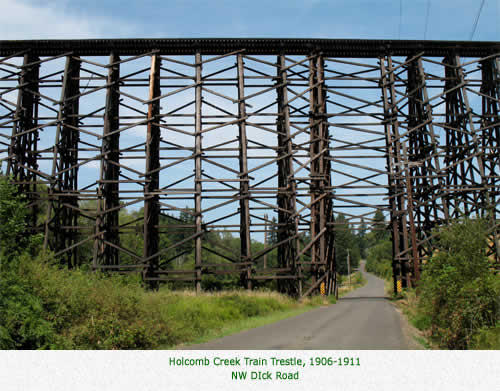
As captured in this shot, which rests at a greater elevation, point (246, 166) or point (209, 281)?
point (246, 166)

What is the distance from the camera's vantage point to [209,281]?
21719 millimetres

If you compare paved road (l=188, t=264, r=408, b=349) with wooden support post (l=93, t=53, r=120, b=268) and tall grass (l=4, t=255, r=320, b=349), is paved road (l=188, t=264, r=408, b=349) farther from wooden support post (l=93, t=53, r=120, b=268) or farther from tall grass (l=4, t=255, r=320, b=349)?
wooden support post (l=93, t=53, r=120, b=268)

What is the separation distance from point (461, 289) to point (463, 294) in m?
0.11

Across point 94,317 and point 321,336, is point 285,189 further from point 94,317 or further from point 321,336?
point 94,317

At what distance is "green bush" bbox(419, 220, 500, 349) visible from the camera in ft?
28.2

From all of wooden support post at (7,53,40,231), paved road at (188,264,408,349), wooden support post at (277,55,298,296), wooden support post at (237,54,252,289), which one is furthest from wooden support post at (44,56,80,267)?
paved road at (188,264,408,349)

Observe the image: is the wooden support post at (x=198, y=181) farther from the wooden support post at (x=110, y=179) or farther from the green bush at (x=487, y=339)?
the green bush at (x=487, y=339)

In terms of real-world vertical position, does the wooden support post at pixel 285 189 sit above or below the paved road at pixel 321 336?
above

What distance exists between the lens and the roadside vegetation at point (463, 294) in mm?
8484

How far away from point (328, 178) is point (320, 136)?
2.76 meters

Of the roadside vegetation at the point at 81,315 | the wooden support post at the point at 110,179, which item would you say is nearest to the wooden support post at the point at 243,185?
the wooden support post at the point at 110,179
